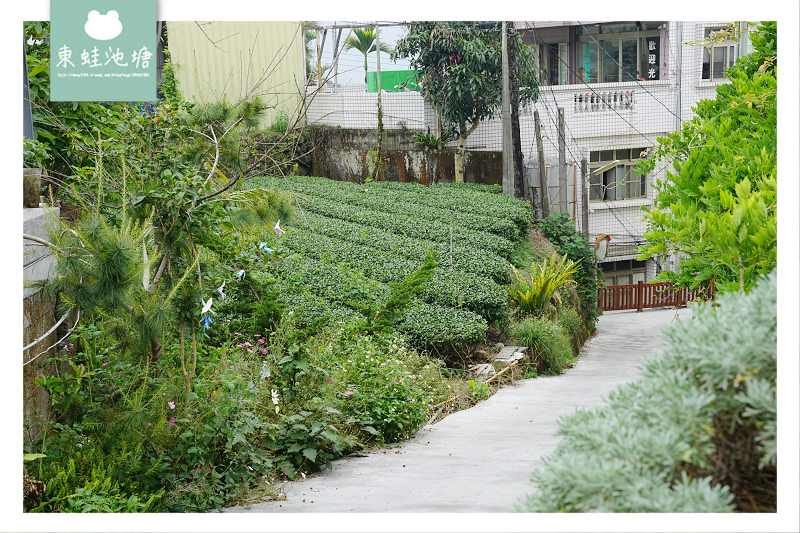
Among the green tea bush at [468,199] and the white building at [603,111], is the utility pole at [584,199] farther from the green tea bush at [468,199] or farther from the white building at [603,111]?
the green tea bush at [468,199]

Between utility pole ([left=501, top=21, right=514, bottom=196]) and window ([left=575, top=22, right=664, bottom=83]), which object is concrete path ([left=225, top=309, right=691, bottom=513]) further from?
window ([left=575, top=22, right=664, bottom=83])

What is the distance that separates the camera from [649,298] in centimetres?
823

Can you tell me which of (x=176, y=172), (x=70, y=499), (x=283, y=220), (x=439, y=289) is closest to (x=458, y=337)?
(x=439, y=289)

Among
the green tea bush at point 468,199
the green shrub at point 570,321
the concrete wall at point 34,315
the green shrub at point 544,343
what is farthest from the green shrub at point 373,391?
the green tea bush at point 468,199

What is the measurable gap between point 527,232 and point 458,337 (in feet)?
10.9

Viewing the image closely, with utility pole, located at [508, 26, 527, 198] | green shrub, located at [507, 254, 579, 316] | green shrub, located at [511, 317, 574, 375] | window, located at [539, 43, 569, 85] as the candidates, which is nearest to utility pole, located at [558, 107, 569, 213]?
utility pole, located at [508, 26, 527, 198]

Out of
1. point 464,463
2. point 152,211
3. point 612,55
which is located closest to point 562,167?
point 612,55

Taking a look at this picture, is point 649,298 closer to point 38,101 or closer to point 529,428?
point 529,428

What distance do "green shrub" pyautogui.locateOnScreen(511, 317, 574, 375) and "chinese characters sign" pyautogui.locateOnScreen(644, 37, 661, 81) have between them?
415cm

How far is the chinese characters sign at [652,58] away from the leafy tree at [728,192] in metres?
5.60

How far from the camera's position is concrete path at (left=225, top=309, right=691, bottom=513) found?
2951 mm

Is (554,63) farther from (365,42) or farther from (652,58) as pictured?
(365,42)
